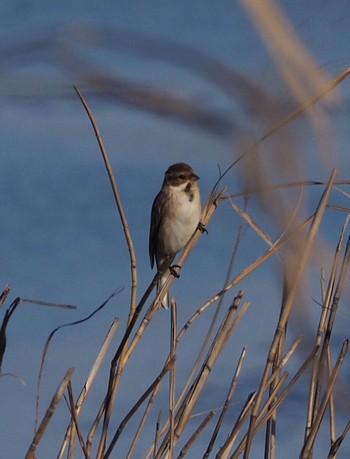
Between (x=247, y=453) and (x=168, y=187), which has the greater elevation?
(x=168, y=187)

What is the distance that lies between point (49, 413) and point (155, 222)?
14.4ft

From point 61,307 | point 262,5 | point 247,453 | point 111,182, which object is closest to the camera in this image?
point 262,5

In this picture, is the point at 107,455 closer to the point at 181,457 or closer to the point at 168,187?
the point at 181,457

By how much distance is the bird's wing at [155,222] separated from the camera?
5673mm

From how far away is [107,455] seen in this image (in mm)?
1931

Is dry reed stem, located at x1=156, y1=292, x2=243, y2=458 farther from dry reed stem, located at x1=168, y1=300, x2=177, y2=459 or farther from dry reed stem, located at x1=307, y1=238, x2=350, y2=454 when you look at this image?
dry reed stem, located at x1=307, y1=238, x2=350, y2=454

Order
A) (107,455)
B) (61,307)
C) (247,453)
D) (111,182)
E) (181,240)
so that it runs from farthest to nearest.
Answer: (181,240) < (247,453) < (107,455) < (111,182) < (61,307)

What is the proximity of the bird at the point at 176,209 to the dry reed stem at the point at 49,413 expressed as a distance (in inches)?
141

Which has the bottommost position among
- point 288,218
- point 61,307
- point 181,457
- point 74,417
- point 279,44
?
point 181,457

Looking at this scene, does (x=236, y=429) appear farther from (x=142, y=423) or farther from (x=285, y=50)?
(x=285, y=50)

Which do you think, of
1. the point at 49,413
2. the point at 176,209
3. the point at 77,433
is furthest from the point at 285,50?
the point at 176,209

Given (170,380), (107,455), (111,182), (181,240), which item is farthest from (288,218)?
(181,240)

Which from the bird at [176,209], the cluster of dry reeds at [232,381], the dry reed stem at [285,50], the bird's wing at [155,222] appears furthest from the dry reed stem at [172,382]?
the bird's wing at [155,222]

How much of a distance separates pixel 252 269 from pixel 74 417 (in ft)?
2.08
